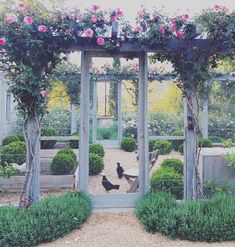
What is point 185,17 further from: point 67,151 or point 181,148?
point 67,151

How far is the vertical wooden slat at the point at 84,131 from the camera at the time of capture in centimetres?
444

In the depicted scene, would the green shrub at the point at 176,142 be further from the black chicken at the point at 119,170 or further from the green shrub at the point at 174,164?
the black chicken at the point at 119,170

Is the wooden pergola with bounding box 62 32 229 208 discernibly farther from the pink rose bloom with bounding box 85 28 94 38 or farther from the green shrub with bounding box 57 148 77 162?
the green shrub with bounding box 57 148 77 162

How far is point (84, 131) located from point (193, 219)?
6.25 ft

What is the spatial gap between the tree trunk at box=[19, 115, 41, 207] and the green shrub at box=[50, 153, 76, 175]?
1056 millimetres

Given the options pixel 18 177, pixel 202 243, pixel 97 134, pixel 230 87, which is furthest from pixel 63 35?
pixel 230 87

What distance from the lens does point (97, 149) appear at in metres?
4.90

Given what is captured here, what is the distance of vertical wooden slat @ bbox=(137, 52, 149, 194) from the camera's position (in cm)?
450

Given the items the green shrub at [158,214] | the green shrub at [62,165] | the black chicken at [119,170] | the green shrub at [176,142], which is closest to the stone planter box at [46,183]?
the green shrub at [62,165]

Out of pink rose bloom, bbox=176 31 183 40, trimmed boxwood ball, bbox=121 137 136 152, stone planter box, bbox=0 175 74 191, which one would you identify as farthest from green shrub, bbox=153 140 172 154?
pink rose bloom, bbox=176 31 183 40

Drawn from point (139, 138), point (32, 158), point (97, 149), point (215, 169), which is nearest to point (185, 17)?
point (139, 138)

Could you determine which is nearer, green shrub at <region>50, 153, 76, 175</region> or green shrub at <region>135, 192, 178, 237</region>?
green shrub at <region>135, 192, 178, 237</region>

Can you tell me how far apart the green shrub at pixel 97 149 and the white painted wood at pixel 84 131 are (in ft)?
1.06

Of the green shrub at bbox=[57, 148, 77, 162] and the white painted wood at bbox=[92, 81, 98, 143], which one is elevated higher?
the white painted wood at bbox=[92, 81, 98, 143]
